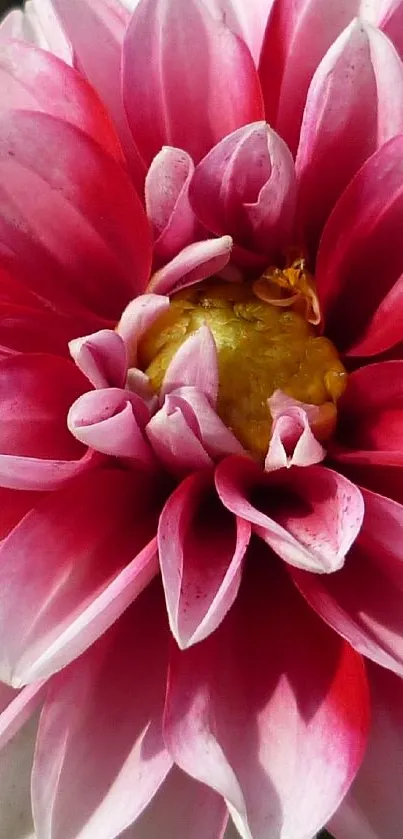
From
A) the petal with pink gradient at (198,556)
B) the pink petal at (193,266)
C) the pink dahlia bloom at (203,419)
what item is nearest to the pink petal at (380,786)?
the pink dahlia bloom at (203,419)

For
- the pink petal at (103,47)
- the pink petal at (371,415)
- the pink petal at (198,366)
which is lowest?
the pink petal at (371,415)

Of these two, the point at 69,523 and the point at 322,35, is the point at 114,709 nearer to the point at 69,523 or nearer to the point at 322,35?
the point at 69,523

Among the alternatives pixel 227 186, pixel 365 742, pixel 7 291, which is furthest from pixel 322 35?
pixel 365 742

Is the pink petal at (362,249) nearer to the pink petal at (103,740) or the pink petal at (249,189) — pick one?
the pink petal at (249,189)

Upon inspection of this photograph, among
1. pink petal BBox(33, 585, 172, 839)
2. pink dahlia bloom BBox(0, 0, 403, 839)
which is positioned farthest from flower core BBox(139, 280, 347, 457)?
pink petal BBox(33, 585, 172, 839)

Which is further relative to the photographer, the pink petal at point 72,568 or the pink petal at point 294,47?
the pink petal at point 294,47

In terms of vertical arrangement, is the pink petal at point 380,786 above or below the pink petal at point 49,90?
below

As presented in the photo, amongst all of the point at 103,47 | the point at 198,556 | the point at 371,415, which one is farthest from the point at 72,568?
the point at 103,47
